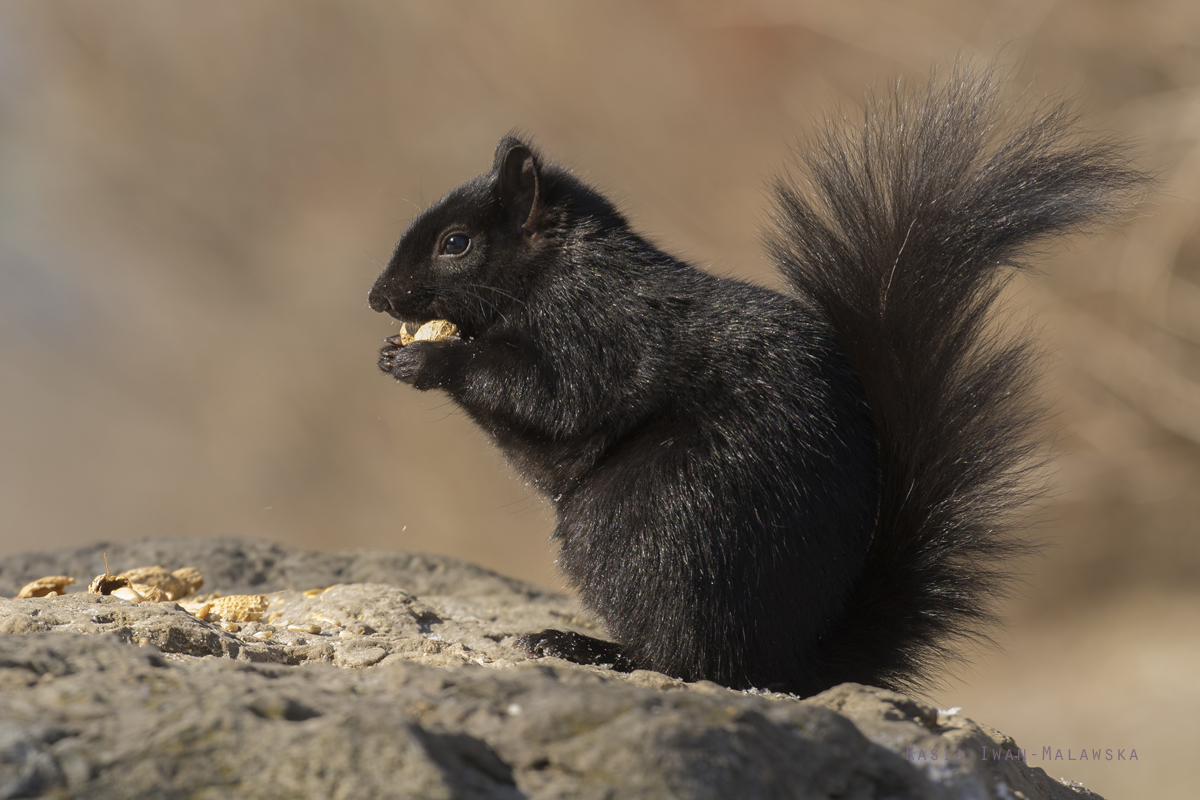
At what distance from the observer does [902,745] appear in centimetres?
141

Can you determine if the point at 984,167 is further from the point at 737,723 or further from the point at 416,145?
the point at 416,145

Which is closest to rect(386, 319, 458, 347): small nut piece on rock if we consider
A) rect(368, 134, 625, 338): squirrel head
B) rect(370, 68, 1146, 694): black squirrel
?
rect(368, 134, 625, 338): squirrel head

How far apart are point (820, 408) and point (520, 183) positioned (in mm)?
1040

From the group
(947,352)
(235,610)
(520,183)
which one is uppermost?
(520,183)

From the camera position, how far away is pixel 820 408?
215cm

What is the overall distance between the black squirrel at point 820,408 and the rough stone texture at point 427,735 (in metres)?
0.39

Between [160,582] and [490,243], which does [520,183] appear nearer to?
[490,243]

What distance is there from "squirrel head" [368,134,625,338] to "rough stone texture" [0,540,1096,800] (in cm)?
112

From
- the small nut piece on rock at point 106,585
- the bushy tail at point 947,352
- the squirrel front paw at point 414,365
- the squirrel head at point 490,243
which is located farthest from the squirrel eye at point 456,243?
the small nut piece on rock at point 106,585

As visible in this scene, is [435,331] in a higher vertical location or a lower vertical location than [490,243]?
lower

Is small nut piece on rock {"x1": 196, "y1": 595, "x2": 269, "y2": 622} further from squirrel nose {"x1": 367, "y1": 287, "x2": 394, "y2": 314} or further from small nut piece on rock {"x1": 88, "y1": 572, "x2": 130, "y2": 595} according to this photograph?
squirrel nose {"x1": 367, "y1": 287, "x2": 394, "y2": 314}

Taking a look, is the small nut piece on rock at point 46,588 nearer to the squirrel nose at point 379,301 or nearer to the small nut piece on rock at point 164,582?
the small nut piece on rock at point 164,582

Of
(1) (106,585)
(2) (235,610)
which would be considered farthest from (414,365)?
(1) (106,585)

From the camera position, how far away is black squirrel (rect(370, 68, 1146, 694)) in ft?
6.77
